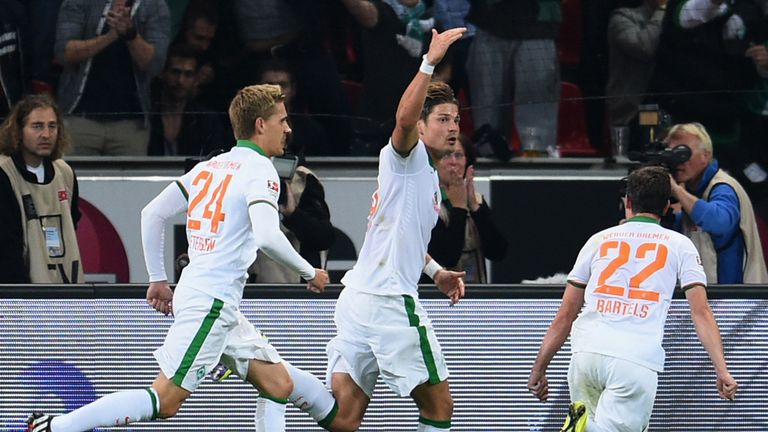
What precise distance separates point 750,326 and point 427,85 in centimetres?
217

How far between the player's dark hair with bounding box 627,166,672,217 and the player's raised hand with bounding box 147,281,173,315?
2014mm

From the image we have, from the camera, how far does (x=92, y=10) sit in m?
9.29

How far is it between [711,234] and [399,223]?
2.04 metres

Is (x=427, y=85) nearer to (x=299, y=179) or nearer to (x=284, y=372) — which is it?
(x=284, y=372)

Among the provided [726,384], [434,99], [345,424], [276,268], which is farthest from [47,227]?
[726,384]

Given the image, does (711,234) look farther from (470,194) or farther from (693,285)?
(693,285)

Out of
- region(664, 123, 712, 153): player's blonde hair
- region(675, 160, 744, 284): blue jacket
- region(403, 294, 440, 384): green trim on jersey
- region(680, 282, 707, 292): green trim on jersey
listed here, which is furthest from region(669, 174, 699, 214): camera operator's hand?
region(403, 294, 440, 384): green trim on jersey

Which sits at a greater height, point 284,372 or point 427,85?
point 427,85

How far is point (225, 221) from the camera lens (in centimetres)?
663

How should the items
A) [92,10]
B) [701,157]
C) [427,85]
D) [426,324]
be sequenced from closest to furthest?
[427,85], [426,324], [701,157], [92,10]

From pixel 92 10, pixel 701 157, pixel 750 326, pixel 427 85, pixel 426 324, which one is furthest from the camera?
pixel 92 10

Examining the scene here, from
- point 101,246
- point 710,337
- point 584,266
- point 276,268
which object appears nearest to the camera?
point 710,337

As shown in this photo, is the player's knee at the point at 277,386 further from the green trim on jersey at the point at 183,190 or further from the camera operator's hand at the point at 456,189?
the camera operator's hand at the point at 456,189

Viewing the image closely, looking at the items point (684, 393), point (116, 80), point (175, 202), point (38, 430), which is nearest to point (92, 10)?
point (116, 80)
